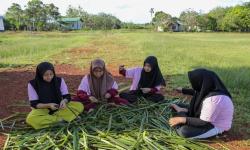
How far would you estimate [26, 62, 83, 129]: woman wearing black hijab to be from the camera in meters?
4.98

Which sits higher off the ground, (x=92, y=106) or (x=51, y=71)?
(x=51, y=71)

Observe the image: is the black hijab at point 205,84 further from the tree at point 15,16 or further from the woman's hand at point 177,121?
the tree at point 15,16

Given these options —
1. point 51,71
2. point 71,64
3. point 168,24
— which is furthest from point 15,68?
point 168,24

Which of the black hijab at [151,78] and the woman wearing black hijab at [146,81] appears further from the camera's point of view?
the black hijab at [151,78]

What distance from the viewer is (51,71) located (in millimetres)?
5160

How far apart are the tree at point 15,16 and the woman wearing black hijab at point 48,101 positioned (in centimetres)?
6375

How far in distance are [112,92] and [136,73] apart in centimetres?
78

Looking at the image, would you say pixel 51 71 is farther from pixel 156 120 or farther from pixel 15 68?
pixel 15 68

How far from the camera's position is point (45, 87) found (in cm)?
526

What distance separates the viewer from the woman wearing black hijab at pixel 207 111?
4742 millimetres

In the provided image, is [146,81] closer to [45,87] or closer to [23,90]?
[45,87]

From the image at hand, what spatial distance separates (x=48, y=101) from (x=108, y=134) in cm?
120

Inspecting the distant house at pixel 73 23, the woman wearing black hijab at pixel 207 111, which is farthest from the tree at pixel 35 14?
the woman wearing black hijab at pixel 207 111

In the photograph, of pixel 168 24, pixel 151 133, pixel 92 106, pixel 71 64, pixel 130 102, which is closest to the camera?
pixel 151 133
